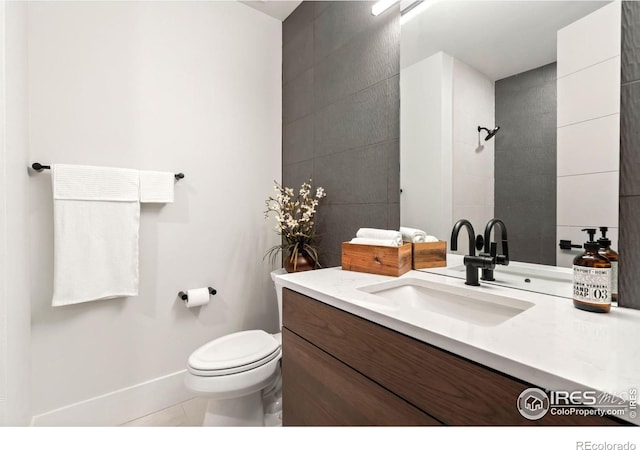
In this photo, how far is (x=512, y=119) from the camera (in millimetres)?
949

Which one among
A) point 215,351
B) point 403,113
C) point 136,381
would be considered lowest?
point 136,381

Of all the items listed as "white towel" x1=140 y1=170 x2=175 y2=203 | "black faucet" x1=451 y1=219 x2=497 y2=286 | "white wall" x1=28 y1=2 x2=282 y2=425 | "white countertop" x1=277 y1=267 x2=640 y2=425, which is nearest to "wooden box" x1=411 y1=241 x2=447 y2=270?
"black faucet" x1=451 y1=219 x2=497 y2=286

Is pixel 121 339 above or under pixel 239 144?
under

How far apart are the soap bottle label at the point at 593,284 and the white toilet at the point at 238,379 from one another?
3.06 feet

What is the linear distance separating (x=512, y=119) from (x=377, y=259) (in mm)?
669

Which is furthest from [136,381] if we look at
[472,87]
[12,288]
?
[472,87]

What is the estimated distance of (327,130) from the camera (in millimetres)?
1644

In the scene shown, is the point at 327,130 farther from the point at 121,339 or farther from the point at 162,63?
the point at 121,339

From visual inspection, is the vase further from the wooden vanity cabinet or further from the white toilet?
the wooden vanity cabinet

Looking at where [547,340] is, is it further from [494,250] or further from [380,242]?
[380,242]

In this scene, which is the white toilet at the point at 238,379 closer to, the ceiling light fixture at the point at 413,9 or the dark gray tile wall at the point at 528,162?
the dark gray tile wall at the point at 528,162

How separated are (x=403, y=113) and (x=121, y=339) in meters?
1.81

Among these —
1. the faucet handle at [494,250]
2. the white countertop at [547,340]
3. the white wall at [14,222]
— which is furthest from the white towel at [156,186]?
the faucet handle at [494,250]

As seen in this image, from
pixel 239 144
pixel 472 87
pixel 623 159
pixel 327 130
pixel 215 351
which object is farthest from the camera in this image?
pixel 239 144
